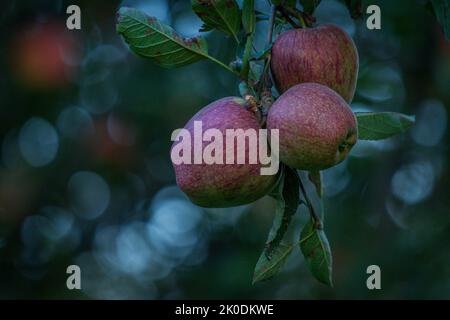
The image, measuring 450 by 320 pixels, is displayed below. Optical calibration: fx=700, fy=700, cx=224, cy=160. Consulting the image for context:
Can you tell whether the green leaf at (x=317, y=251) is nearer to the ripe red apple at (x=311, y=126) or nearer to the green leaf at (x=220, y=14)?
the ripe red apple at (x=311, y=126)

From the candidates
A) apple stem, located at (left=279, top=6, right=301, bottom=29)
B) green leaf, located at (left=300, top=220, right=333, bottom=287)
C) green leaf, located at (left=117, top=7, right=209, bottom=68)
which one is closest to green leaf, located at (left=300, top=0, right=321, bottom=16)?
apple stem, located at (left=279, top=6, right=301, bottom=29)

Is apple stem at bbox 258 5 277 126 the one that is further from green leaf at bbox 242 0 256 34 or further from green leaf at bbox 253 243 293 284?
green leaf at bbox 253 243 293 284

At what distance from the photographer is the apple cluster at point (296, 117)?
0.72 metres

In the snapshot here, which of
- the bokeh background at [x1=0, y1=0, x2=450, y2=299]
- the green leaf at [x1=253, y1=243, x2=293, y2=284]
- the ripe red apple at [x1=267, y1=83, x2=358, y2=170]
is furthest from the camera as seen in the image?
the bokeh background at [x1=0, y1=0, x2=450, y2=299]

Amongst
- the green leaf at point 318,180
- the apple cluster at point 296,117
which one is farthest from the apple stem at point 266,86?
the green leaf at point 318,180

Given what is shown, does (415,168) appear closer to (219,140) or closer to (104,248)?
(104,248)

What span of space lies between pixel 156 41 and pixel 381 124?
279mm

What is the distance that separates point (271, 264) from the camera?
817 mm

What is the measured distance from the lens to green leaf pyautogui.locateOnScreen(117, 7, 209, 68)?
0.78 meters

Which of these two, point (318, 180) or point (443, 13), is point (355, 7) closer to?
point (443, 13)

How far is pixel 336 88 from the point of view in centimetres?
80

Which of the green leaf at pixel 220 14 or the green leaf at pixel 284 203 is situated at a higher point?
the green leaf at pixel 220 14

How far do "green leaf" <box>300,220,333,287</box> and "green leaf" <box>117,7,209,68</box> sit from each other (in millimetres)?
249

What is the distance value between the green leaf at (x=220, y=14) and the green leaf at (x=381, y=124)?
0.61 ft
